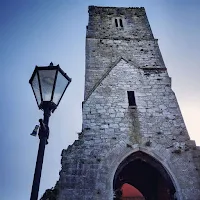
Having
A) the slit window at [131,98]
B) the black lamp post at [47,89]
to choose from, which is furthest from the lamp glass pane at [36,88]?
the slit window at [131,98]

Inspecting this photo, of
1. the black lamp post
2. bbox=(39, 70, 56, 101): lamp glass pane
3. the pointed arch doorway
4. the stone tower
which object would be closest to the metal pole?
the black lamp post

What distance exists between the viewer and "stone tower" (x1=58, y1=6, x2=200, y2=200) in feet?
20.5

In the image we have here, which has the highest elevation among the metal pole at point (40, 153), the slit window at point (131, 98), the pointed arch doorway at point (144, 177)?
the slit window at point (131, 98)

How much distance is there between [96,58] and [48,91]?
24.5 feet

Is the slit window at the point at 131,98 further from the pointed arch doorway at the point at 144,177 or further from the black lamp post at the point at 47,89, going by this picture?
the black lamp post at the point at 47,89

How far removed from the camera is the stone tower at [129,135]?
625 cm

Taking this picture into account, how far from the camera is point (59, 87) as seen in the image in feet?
10.3

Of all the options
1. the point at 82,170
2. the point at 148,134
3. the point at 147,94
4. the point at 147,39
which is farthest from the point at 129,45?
the point at 82,170

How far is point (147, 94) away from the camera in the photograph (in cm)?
850

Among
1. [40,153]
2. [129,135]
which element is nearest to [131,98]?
[129,135]

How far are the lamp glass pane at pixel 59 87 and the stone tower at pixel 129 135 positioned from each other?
366 centimetres

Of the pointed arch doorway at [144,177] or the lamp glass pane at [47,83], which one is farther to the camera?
the pointed arch doorway at [144,177]

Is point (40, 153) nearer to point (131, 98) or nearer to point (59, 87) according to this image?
point (59, 87)

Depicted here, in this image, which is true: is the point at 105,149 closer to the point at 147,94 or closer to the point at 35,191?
the point at 147,94
